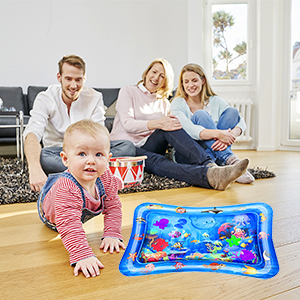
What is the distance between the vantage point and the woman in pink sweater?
5.40 feet

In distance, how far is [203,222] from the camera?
103 centimetres

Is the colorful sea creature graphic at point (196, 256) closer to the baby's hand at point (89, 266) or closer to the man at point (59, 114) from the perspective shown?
the baby's hand at point (89, 266)

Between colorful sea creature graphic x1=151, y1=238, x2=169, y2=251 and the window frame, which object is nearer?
colorful sea creature graphic x1=151, y1=238, x2=169, y2=251

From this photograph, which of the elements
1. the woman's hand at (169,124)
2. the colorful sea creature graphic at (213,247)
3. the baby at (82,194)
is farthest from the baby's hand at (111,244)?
the woman's hand at (169,124)

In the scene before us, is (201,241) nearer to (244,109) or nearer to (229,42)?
(244,109)

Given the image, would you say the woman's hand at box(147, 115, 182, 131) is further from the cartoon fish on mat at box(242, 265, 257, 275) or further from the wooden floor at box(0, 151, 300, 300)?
the cartoon fish on mat at box(242, 265, 257, 275)

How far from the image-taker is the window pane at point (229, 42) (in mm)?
3822

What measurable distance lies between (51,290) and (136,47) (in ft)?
12.7

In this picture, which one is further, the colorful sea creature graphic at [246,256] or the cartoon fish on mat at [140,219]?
the cartoon fish on mat at [140,219]

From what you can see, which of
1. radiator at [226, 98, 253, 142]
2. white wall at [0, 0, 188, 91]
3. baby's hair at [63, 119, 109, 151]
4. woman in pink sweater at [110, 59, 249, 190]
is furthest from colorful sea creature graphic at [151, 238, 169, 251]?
white wall at [0, 0, 188, 91]

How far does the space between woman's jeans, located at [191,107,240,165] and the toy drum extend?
0.50m

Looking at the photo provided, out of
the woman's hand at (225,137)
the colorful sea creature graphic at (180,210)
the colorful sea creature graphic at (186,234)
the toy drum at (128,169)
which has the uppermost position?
the woman's hand at (225,137)

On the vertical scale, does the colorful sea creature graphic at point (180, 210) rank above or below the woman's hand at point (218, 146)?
below

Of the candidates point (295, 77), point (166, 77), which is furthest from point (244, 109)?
point (166, 77)
